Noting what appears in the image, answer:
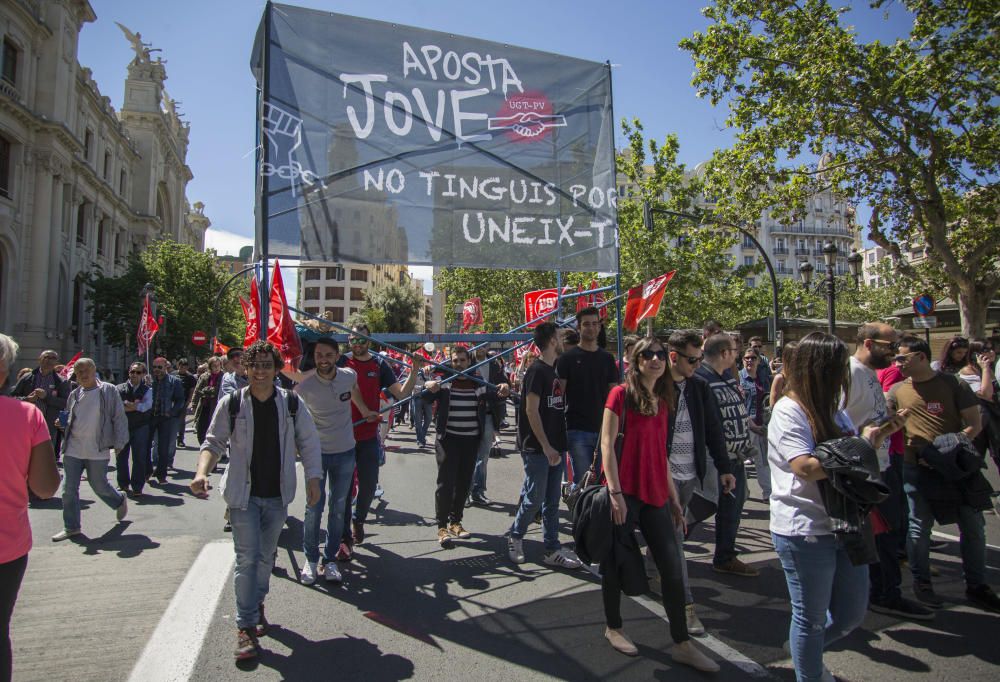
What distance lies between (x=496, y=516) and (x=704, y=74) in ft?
38.5

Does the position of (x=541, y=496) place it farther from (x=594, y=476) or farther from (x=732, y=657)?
(x=732, y=657)

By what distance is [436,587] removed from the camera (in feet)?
15.6

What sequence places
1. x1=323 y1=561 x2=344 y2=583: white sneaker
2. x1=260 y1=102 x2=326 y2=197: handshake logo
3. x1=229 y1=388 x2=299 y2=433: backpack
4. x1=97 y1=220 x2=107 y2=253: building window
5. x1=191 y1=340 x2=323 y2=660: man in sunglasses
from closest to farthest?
x1=191 y1=340 x2=323 y2=660: man in sunglasses < x1=229 y1=388 x2=299 y2=433: backpack < x1=323 y1=561 x2=344 y2=583: white sneaker < x1=260 y1=102 x2=326 y2=197: handshake logo < x1=97 y1=220 x2=107 y2=253: building window

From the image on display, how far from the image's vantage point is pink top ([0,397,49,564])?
264cm

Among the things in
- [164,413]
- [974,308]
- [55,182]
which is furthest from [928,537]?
[55,182]

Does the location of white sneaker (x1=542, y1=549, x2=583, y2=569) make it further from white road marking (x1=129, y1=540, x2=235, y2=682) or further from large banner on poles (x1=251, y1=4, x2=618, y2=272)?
large banner on poles (x1=251, y1=4, x2=618, y2=272)

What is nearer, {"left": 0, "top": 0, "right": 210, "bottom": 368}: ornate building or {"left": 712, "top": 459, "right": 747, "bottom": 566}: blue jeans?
{"left": 712, "top": 459, "right": 747, "bottom": 566}: blue jeans

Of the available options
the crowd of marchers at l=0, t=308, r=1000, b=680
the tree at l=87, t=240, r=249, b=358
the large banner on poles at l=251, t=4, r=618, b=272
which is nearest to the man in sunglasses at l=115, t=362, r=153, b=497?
the crowd of marchers at l=0, t=308, r=1000, b=680

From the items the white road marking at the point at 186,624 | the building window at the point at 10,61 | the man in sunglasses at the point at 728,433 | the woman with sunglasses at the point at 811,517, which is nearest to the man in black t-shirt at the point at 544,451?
the man in sunglasses at the point at 728,433

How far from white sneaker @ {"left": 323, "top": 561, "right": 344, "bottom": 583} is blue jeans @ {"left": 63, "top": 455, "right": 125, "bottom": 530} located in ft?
10.4

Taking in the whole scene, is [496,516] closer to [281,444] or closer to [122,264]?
[281,444]

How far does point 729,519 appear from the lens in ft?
16.2

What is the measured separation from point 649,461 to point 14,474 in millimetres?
3041

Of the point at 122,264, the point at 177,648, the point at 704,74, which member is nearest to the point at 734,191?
the point at 704,74
